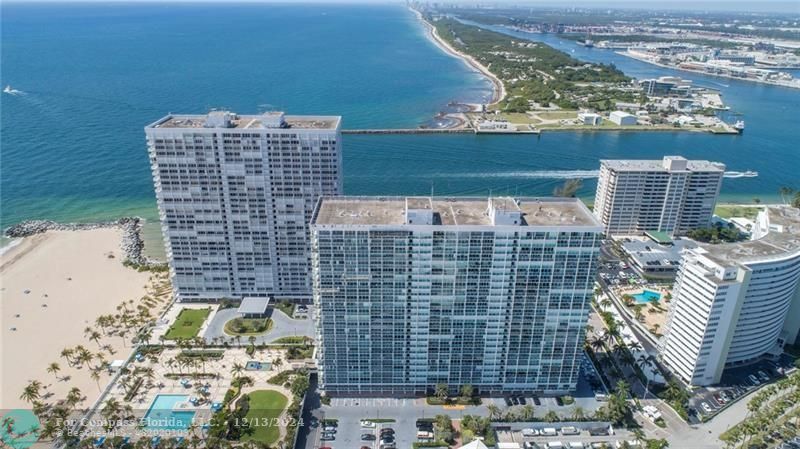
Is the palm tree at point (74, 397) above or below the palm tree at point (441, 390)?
below

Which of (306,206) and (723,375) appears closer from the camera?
(723,375)

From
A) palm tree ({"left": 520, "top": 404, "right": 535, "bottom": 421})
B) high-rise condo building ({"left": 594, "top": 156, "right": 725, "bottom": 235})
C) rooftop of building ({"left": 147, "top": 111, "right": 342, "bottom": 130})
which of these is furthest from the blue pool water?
rooftop of building ({"left": 147, "top": 111, "right": 342, "bottom": 130})

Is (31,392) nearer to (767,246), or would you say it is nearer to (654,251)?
(767,246)

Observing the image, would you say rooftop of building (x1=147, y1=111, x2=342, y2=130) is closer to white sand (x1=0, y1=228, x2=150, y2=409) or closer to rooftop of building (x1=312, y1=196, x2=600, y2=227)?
rooftop of building (x1=312, y1=196, x2=600, y2=227)

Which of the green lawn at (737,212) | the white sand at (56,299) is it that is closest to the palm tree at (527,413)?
the white sand at (56,299)

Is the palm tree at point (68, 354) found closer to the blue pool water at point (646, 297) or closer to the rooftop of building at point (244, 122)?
the rooftop of building at point (244, 122)

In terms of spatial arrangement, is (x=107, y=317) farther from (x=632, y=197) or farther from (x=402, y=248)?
(x=632, y=197)

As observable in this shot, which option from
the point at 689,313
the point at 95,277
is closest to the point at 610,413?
the point at 689,313
